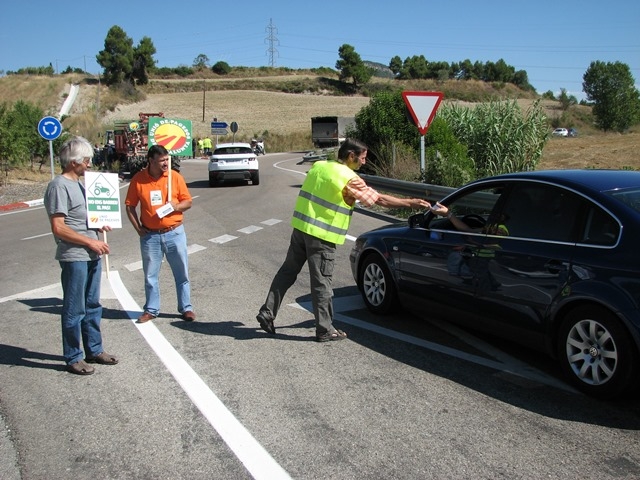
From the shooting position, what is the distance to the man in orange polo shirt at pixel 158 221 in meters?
6.38

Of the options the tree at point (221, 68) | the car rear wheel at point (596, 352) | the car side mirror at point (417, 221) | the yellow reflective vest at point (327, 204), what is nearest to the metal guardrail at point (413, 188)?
the car side mirror at point (417, 221)

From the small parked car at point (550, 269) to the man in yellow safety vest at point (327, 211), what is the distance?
588 millimetres

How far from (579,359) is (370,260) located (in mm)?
2661

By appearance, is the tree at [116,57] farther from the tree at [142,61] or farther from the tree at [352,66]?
the tree at [352,66]

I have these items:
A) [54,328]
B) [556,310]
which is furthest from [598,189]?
[54,328]

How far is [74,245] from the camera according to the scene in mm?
4988

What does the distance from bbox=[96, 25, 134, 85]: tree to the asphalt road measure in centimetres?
10783

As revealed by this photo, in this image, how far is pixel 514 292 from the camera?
4910mm

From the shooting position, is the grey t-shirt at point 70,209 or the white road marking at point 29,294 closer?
Answer: the grey t-shirt at point 70,209

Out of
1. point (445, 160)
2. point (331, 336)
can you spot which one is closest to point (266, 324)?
point (331, 336)

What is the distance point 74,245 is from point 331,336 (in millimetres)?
2341

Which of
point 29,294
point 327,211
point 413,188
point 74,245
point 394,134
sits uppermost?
point 394,134

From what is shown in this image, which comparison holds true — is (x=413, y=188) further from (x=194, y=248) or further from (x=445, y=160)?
(x=194, y=248)

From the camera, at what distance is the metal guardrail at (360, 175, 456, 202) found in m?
12.2
